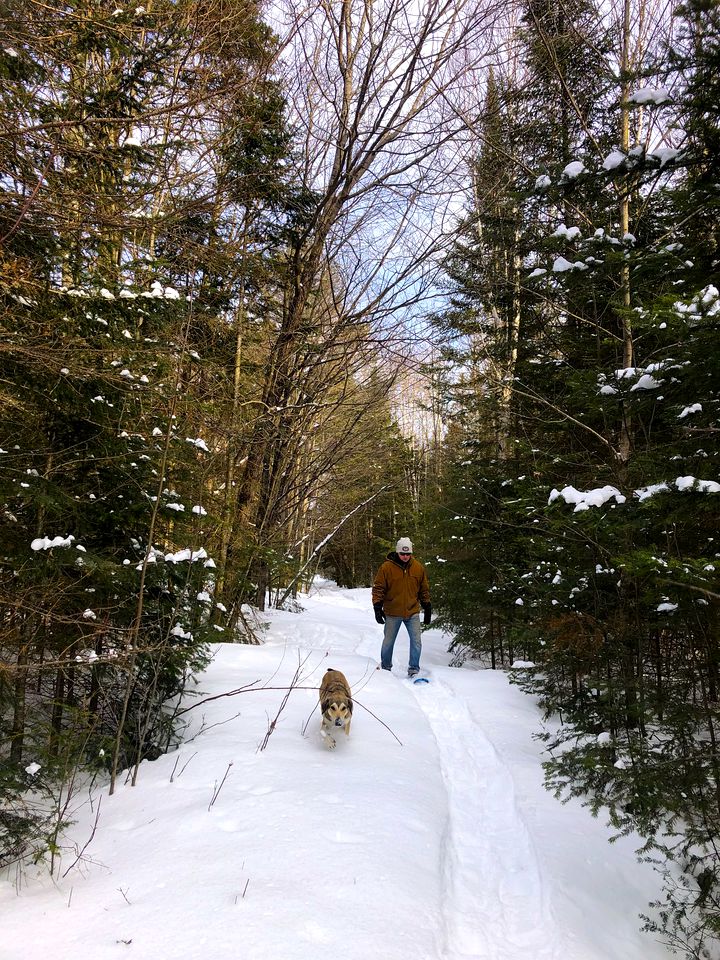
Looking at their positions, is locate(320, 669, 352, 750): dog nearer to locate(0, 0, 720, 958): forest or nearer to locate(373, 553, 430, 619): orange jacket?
locate(0, 0, 720, 958): forest

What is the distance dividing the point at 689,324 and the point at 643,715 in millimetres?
2863

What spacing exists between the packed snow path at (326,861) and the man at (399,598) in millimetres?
2768

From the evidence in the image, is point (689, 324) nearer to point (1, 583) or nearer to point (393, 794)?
point (393, 794)

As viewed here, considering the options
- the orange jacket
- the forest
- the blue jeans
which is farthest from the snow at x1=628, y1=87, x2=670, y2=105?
the blue jeans

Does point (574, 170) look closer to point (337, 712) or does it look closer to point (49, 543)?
point (337, 712)

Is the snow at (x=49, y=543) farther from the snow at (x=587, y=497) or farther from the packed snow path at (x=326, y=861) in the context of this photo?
the snow at (x=587, y=497)

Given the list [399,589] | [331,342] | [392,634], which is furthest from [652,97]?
[392,634]

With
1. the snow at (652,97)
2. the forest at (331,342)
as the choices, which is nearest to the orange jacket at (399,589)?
the forest at (331,342)

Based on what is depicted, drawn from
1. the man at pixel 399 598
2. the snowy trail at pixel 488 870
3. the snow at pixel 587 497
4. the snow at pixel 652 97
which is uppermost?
the snow at pixel 652 97

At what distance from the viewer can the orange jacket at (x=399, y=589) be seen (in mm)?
8039

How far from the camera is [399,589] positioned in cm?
809

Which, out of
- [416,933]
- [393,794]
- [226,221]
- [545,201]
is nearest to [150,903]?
[416,933]

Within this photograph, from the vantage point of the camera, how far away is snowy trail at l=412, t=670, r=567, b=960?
8.95 feet

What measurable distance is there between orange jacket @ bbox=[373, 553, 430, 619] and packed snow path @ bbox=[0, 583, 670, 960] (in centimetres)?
283
